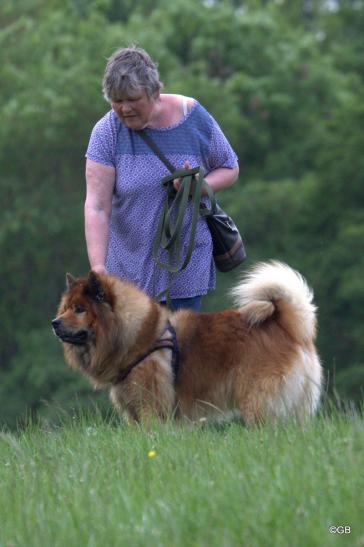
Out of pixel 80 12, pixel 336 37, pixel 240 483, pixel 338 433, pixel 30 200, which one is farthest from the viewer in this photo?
pixel 336 37

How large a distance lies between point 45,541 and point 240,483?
72 centimetres

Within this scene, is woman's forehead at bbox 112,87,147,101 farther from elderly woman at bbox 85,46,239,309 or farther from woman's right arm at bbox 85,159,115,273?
woman's right arm at bbox 85,159,115,273

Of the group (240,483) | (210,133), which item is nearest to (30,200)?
(210,133)

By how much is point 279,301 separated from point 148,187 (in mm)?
942

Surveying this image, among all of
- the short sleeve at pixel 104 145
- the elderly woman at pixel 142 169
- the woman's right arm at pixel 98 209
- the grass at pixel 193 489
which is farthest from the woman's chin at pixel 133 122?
the grass at pixel 193 489

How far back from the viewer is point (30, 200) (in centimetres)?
3045

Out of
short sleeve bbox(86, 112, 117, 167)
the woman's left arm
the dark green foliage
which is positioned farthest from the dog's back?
the dark green foliage

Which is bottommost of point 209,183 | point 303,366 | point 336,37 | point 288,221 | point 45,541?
point 288,221

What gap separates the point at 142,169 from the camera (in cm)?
702

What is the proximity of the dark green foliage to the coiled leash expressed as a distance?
18.0 metres

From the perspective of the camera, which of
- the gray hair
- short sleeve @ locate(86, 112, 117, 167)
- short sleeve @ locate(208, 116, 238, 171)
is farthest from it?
short sleeve @ locate(208, 116, 238, 171)

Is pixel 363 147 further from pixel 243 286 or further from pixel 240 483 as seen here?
pixel 240 483

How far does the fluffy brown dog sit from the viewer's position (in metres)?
7.16

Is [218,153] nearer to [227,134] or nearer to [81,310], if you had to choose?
[81,310]
